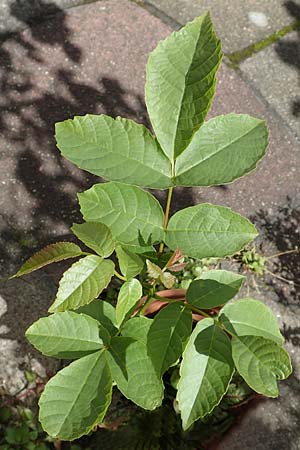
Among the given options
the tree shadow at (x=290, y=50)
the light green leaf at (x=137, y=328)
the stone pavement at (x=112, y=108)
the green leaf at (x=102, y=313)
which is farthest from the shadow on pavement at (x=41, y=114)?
the light green leaf at (x=137, y=328)

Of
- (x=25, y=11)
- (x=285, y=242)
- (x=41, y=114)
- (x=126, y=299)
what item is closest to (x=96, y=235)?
(x=126, y=299)

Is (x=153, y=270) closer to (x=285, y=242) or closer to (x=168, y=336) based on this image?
(x=168, y=336)

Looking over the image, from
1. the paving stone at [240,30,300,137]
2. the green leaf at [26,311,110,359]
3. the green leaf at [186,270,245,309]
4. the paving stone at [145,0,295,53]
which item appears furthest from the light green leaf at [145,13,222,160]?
the paving stone at [145,0,295,53]

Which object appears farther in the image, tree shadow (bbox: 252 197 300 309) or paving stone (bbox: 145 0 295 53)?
paving stone (bbox: 145 0 295 53)

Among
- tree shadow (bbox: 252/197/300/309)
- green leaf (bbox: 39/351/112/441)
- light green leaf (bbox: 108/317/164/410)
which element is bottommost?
tree shadow (bbox: 252/197/300/309)

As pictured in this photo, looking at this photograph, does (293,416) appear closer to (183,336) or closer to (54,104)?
(183,336)

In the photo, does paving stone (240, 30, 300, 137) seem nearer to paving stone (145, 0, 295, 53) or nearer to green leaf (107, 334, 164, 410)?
paving stone (145, 0, 295, 53)

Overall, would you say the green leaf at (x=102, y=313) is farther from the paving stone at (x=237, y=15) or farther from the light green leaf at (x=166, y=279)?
the paving stone at (x=237, y=15)
